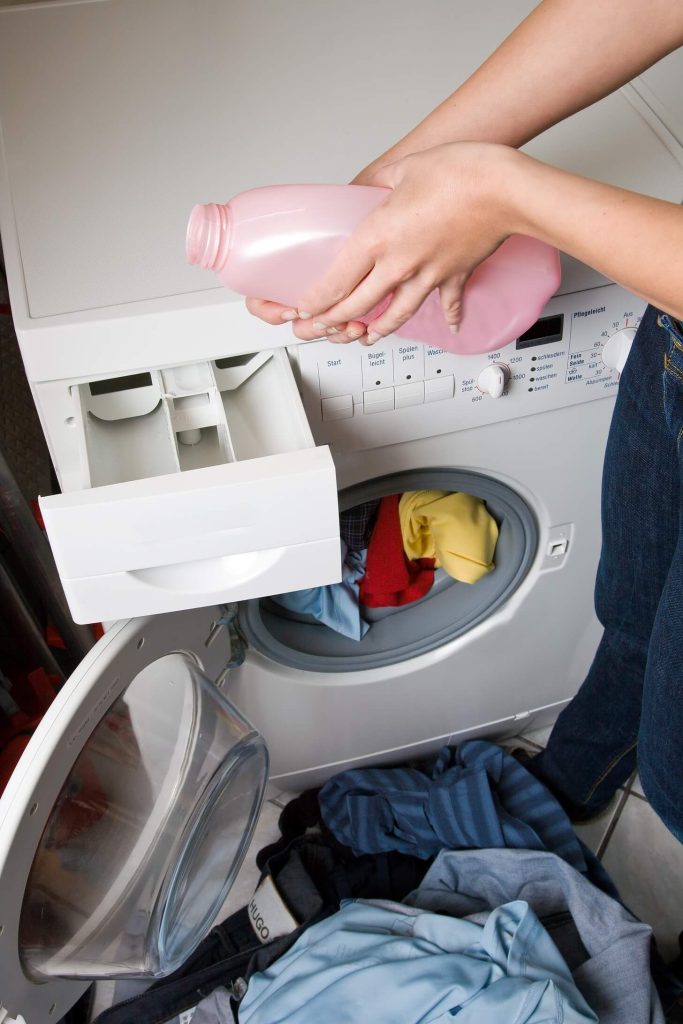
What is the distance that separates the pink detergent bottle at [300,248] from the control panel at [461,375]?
0.35 ft

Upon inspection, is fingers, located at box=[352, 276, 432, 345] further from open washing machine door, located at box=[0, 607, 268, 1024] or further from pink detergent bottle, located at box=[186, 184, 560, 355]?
open washing machine door, located at box=[0, 607, 268, 1024]

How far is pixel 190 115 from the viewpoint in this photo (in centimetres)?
111

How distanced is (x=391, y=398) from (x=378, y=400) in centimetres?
2

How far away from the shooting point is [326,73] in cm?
116

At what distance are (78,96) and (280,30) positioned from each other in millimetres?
302

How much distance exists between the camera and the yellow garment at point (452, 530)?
4.24ft

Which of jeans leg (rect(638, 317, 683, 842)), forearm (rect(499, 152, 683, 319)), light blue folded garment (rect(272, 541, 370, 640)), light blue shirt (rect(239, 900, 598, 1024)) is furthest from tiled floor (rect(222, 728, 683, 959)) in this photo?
forearm (rect(499, 152, 683, 319))

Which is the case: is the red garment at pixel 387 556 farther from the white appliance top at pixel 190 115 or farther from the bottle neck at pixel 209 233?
the bottle neck at pixel 209 233

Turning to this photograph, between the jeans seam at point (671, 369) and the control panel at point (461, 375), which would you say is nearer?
the jeans seam at point (671, 369)

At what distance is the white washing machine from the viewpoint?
874mm

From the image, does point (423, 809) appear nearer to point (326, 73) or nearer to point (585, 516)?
point (585, 516)

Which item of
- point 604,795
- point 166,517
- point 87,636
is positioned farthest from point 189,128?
point 604,795

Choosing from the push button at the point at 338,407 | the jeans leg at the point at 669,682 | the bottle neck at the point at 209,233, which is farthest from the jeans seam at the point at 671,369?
the bottle neck at the point at 209,233

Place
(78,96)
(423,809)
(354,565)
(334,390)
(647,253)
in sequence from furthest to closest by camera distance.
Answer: (423,809), (354,565), (78,96), (334,390), (647,253)
